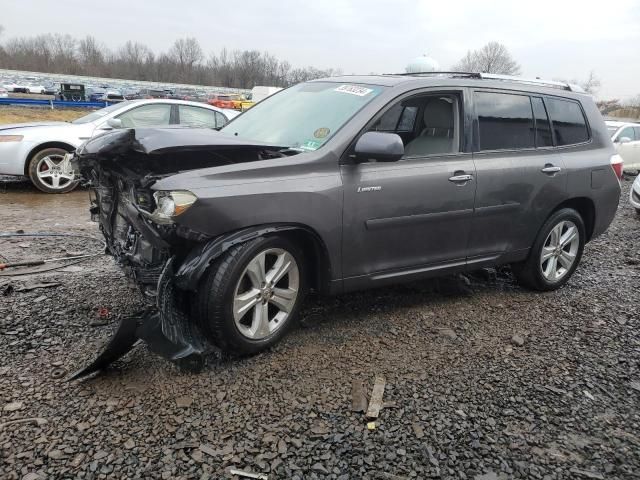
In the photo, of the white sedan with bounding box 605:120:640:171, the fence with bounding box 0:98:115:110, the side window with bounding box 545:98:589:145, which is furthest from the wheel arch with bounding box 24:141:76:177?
the fence with bounding box 0:98:115:110

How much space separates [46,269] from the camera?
15.0 ft

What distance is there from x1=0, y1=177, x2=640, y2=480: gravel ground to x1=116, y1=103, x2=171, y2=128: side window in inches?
180

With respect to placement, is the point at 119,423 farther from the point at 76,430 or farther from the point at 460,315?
the point at 460,315

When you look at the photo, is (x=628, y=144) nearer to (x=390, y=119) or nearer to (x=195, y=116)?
(x=195, y=116)

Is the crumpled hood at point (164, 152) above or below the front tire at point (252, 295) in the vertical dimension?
above

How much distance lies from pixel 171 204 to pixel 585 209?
3.95 metres

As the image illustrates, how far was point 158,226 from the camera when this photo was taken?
297 centimetres

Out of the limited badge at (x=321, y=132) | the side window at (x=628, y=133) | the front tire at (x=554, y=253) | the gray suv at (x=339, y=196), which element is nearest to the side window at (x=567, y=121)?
the gray suv at (x=339, y=196)

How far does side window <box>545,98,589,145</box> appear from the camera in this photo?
15.3 feet

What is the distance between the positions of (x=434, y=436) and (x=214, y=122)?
24.7 ft

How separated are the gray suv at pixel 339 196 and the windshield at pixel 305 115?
0.05 feet

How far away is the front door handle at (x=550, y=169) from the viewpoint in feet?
14.5

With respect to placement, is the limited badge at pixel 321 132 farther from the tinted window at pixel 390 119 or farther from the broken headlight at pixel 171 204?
the broken headlight at pixel 171 204

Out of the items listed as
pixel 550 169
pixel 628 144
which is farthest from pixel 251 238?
pixel 628 144
